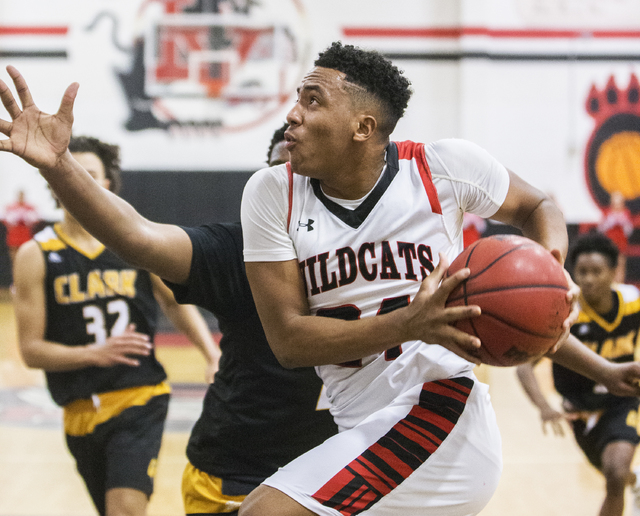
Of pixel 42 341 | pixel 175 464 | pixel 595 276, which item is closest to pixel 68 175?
pixel 42 341

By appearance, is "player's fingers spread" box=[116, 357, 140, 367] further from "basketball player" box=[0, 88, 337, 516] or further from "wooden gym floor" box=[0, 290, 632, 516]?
"wooden gym floor" box=[0, 290, 632, 516]

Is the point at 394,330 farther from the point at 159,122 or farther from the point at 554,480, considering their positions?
the point at 159,122

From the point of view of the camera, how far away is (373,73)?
216 centimetres

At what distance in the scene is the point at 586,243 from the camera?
427 centimetres

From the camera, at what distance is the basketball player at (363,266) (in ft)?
6.30

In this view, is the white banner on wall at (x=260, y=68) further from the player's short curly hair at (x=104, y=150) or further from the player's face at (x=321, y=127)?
the player's face at (x=321, y=127)

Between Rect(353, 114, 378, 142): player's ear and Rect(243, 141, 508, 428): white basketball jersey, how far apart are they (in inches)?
5.7

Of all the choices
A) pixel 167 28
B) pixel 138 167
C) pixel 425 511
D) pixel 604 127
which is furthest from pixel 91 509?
pixel 604 127

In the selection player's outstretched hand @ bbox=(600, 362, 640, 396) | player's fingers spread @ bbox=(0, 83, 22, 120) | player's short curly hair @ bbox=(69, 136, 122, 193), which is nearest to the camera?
player's fingers spread @ bbox=(0, 83, 22, 120)

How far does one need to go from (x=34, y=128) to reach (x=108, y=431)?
1.59m

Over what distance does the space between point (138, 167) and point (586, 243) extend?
28.4ft

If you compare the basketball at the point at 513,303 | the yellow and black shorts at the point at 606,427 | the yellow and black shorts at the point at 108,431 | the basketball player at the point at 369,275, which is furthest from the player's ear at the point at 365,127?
the yellow and black shorts at the point at 606,427

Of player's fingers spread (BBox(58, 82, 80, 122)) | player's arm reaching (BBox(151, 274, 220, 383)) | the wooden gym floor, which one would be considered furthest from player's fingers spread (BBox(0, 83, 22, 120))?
the wooden gym floor

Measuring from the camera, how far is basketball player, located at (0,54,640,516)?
1919 mm
